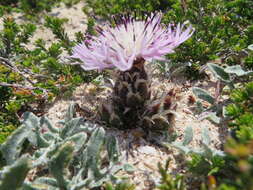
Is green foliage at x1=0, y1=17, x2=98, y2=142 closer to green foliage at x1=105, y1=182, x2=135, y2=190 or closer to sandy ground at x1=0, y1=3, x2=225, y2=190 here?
sandy ground at x1=0, y1=3, x2=225, y2=190

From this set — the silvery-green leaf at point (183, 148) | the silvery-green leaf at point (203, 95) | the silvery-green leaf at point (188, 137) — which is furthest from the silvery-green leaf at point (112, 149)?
the silvery-green leaf at point (203, 95)

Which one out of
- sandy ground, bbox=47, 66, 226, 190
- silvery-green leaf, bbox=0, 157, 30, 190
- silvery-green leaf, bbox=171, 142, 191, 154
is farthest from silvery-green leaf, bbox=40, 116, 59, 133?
silvery-green leaf, bbox=171, 142, 191, 154

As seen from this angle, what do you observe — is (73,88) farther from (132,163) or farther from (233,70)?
(233,70)

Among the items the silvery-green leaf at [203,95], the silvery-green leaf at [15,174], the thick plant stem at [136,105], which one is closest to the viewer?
the silvery-green leaf at [15,174]

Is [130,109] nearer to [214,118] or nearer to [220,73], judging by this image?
[214,118]

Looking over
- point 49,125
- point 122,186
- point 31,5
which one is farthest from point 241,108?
point 31,5

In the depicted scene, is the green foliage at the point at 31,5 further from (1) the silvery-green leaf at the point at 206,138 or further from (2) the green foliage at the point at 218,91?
(1) the silvery-green leaf at the point at 206,138
